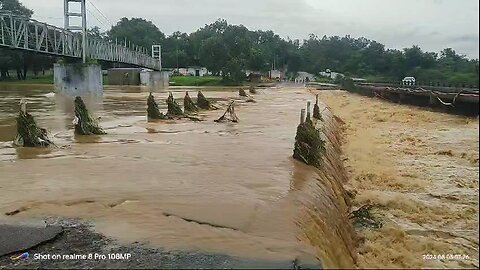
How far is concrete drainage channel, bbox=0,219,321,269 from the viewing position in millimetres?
6512

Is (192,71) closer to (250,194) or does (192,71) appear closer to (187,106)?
(187,106)

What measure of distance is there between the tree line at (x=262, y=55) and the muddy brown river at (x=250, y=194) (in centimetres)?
2908

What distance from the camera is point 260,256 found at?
685cm

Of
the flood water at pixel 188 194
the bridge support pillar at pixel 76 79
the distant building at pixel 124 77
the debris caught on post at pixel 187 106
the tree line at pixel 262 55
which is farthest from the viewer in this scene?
the distant building at pixel 124 77

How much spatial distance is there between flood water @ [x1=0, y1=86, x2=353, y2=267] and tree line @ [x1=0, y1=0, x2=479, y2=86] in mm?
32513

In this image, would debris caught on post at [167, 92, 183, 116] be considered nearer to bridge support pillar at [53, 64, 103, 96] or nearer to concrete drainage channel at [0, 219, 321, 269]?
concrete drainage channel at [0, 219, 321, 269]

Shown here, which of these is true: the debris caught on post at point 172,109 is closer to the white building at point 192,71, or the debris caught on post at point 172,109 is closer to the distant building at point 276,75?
the distant building at point 276,75

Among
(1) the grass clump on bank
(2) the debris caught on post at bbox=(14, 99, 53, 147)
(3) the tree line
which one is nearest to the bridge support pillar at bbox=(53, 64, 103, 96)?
(3) the tree line

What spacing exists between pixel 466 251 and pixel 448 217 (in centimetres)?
215

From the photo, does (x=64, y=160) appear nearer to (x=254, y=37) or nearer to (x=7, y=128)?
(x=7, y=128)

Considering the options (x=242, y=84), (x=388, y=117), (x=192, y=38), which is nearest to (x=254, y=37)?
(x=192, y=38)

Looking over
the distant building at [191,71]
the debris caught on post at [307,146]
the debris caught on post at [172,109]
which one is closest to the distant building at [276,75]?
the distant building at [191,71]

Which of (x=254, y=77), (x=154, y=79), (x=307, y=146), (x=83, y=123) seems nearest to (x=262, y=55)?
(x=254, y=77)

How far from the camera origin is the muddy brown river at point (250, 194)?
7.80 metres
